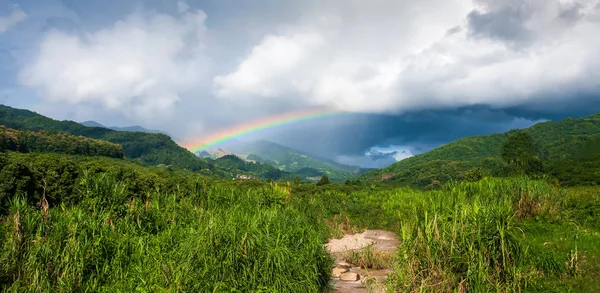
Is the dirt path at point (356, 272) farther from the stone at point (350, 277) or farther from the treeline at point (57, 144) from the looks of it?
the treeline at point (57, 144)

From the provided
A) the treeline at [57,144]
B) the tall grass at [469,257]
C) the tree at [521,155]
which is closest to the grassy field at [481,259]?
the tall grass at [469,257]

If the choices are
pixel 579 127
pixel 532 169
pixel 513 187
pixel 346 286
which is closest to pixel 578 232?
pixel 513 187

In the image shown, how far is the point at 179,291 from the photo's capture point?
7.31m

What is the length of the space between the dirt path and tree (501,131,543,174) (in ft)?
219

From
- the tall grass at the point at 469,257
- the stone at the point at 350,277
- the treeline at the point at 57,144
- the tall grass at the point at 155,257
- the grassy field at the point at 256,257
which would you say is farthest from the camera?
the treeline at the point at 57,144

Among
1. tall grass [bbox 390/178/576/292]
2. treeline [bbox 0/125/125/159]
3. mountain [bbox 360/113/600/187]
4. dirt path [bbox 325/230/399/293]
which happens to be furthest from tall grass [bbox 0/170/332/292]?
treeline [bbox 0/125/125/159]

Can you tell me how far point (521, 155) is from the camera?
78750 millimetres

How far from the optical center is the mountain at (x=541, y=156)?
2697 inches

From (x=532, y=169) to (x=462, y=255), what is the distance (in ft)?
264

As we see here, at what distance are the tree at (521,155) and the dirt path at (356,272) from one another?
66608 millimetres

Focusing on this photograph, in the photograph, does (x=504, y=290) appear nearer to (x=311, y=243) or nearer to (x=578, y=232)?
(x=311, y=243)

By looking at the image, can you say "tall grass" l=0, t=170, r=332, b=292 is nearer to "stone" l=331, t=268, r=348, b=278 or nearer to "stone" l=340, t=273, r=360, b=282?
"stone" l=340, t=273, r=360, b=282

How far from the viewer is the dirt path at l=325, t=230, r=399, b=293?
10.2 meters

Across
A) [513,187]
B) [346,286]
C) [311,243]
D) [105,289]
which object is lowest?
[346,286]
